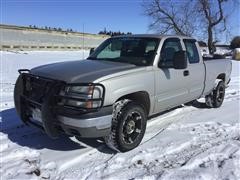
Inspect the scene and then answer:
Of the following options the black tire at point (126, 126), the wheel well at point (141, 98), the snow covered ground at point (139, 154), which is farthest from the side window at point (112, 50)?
the snow covered ground at point (139, 154)

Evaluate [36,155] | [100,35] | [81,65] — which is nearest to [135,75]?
[81,65]

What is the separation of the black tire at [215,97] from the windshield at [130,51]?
2.67m

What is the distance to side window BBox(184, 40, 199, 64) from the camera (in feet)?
21.6

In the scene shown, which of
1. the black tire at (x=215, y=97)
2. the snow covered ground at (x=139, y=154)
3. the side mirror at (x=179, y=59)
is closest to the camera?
the snow covered ground at (x=139, y=154)

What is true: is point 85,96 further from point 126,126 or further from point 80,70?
point 126,126

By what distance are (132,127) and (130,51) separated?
153cm

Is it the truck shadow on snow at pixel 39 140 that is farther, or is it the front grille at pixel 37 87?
the truck shadow on snow at pixel 39 140

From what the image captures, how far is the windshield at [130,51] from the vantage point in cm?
557

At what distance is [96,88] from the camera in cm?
437

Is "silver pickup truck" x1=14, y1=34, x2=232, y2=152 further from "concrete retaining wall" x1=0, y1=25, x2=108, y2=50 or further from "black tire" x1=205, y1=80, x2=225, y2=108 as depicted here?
"concrete retaining wall" x1=0, y1=25, x2=108, y2=50

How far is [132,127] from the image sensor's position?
5.02 m

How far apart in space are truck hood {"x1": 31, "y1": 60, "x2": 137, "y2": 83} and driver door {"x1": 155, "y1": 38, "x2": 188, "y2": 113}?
606 millimetres

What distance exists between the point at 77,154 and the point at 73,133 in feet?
1.61

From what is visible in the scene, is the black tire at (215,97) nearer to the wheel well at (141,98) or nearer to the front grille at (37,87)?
the wheel well at (141,98)
